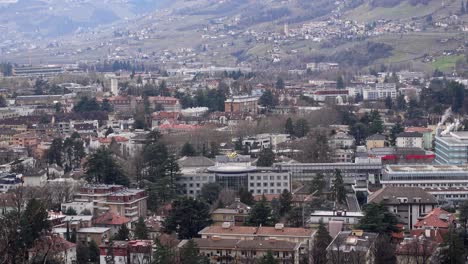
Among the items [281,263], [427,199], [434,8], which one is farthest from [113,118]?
[434,8]

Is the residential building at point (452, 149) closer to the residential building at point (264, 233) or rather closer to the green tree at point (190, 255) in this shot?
the residential building at point (264, 233)

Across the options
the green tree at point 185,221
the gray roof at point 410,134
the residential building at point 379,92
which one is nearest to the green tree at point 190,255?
the green tree at point 185,221

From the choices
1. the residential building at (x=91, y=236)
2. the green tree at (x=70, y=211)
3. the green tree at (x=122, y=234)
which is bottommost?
the residential building at (x=91, y=236)

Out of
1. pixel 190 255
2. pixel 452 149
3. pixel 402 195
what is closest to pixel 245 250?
pixel 190 255

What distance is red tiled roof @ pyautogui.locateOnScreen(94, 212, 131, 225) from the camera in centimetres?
2312

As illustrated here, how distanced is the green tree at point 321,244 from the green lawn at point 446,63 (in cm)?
4185

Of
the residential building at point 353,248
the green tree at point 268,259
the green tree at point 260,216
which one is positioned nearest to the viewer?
the green tree at point 268,259

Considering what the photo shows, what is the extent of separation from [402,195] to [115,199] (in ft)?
21.3

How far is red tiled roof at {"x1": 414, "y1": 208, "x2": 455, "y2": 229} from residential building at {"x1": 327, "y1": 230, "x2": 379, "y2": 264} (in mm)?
1576

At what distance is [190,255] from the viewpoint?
715 inches

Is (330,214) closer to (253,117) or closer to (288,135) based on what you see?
(288,135)

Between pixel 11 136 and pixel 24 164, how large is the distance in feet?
21.9

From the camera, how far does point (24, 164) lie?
105ft

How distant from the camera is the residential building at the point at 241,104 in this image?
45.6 metres
